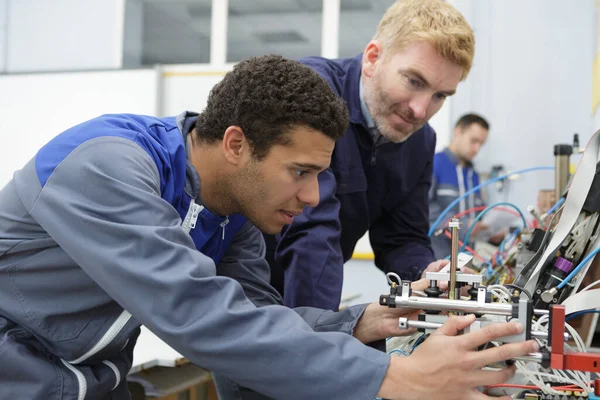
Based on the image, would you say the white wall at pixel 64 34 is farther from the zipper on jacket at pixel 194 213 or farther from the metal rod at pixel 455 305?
the metal rod at pixel 455 305

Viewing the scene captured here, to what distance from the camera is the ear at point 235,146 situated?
0.94 metres

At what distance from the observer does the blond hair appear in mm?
1356

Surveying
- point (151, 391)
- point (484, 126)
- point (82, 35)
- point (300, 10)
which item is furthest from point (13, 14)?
point (151, 391)

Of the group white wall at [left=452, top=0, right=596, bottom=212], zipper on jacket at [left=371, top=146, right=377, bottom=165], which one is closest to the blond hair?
zipper on jacket at [left=371, top=146, right=377, bottom=165]

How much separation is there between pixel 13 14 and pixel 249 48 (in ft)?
6.37

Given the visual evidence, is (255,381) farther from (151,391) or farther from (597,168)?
(151,391)

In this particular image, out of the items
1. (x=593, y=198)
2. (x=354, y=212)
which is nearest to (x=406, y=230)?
(x=354, y=212)

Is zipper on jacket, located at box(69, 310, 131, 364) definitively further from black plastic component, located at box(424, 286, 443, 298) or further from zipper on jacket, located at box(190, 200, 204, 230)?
black plastic component, located at box(424, 286, 443, 298)

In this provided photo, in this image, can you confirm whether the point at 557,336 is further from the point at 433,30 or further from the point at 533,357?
the point at 433,30

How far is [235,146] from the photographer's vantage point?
0.96m

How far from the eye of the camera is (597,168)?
1044 mm

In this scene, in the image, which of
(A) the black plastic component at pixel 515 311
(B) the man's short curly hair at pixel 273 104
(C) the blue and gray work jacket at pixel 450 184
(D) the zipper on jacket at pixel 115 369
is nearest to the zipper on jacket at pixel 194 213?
(B) the man's short curly hair at pixel 273 104

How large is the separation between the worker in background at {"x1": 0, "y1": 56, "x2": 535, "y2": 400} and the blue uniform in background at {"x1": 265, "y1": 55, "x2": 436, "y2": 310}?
137mm

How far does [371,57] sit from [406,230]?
0.50m
